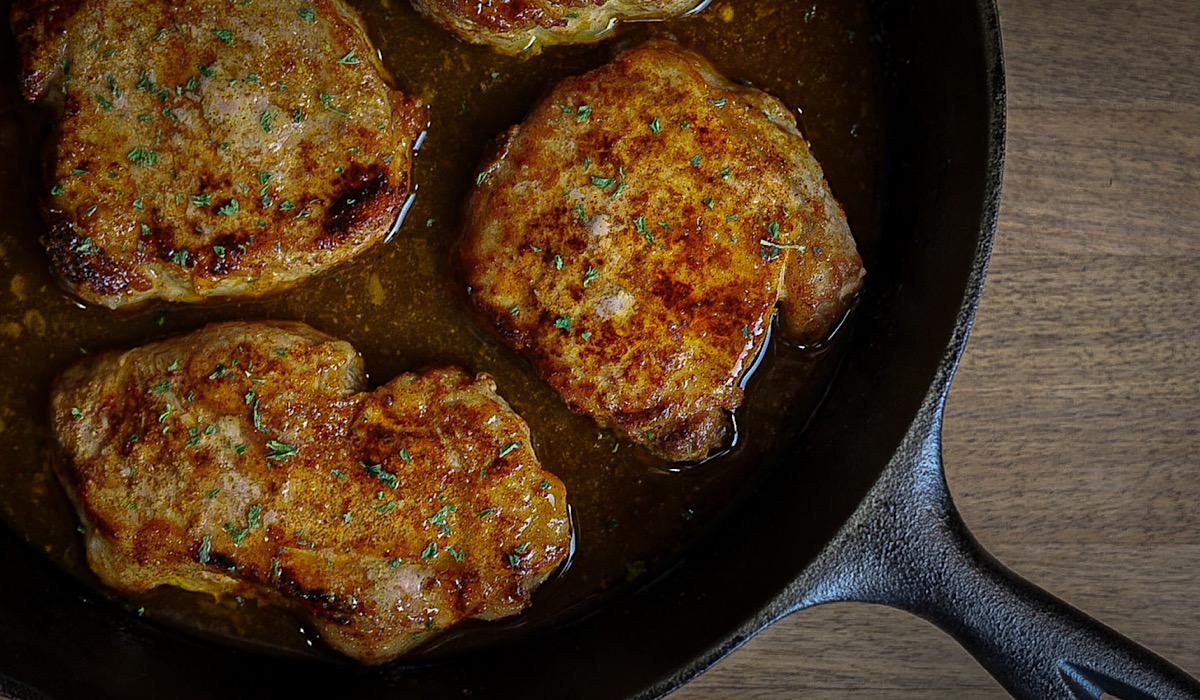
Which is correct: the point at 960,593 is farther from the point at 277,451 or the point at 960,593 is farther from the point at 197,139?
the point at 197,139

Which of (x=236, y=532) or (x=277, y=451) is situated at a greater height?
(x=277, y=451)

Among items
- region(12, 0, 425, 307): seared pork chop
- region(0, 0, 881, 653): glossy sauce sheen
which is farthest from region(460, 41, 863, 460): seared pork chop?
region(12, 0, 425, 307): seared pork chop

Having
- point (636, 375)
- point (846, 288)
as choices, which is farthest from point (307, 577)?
point (846, 288)

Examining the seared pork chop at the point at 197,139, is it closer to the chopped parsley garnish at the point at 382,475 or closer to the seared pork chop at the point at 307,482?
the seared pork chop at the point at 307,482

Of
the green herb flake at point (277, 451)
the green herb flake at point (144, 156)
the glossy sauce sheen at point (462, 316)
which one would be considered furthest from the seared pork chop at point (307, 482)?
the green herb flake at point (144, 156)

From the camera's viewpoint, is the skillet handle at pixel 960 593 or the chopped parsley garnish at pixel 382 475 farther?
the chopped parsley garnish at pixel 382 475

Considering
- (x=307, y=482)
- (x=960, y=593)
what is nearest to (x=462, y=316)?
(x=307, y=482)

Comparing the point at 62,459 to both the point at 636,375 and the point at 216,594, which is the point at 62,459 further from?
Answer: the point at 636,375
